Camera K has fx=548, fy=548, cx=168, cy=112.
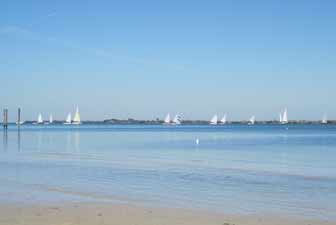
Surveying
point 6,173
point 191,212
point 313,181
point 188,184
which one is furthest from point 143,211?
point 6,173

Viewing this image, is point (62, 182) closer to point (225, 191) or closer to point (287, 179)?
point (225, 191)

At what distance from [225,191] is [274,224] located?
7313mm

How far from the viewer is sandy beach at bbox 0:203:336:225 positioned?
14797 mm

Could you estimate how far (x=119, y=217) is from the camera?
1561 centimetres

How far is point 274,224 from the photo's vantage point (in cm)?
1499

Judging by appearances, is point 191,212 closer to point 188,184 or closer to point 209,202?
point 209,202

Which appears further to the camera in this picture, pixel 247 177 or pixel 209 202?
pixel 247 177

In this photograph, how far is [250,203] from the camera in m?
19.0

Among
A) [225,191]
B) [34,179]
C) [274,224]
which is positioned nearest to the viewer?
[274,224]

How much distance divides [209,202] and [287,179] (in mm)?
9487

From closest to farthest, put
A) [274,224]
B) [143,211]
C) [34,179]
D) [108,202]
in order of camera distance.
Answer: [274,224]
[143,211]
[108,202]
[34,179]

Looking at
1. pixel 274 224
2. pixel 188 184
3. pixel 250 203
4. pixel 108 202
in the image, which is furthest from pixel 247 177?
pixel 274 224

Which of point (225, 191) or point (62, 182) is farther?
point (62, 182)

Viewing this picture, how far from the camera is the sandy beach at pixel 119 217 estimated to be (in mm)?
14797
